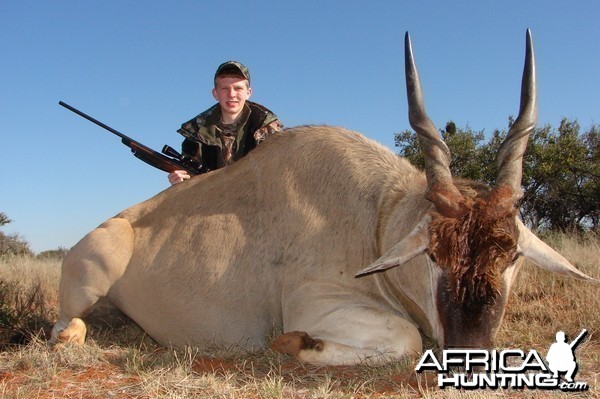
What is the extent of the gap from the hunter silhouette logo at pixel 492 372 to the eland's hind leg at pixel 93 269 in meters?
3.13

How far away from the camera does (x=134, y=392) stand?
3420 millimetres

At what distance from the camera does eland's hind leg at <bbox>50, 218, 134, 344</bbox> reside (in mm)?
5707

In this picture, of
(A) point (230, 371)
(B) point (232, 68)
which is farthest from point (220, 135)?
(A) point (230, 371)

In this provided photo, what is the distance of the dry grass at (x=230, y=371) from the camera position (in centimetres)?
335

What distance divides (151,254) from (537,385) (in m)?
3.39

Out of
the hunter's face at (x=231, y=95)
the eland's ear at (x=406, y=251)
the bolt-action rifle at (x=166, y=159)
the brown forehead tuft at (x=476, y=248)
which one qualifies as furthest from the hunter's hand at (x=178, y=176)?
the brown forehead tuft at (x=476, y=248)

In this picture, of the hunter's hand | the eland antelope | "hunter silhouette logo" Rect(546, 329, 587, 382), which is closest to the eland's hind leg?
the eland antelope

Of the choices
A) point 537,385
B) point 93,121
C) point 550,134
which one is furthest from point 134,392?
point 550,134

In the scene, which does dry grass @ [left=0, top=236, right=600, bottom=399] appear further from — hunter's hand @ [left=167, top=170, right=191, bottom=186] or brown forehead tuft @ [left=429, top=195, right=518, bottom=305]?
hunter's hand @ [left=167, top=170, right=191, bottom=186]

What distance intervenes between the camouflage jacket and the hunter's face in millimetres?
97

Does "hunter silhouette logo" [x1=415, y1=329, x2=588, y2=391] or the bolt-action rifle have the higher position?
the bolt-action rifle

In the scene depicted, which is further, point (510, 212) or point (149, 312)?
point (149, 312)

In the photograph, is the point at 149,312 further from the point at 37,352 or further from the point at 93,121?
the point at 93,121

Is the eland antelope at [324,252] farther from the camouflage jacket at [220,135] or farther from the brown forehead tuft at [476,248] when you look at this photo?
the camouflage jacket at [220,135]
